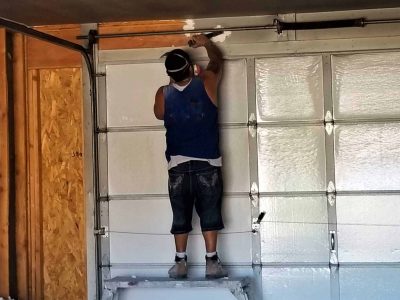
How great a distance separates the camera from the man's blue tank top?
4.92 meters

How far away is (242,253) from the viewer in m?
5.15

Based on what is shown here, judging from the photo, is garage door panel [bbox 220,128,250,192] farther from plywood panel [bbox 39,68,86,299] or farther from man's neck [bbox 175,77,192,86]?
plywood panel [bbox 39,68,86,299]

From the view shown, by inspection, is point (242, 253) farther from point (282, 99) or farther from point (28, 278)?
point (28, 278)

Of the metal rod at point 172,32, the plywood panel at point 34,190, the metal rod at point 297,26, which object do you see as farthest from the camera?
the plywood panel at point 34,190

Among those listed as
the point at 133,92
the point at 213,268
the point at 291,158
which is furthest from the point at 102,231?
the point at 291,158

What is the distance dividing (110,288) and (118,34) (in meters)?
2.15

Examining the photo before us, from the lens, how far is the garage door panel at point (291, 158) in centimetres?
506

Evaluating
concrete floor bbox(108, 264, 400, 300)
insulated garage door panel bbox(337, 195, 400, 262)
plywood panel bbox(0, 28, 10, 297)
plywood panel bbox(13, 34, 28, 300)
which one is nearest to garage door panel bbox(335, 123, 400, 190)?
insulated garage door panel bbox(337, 195, 400, 262)

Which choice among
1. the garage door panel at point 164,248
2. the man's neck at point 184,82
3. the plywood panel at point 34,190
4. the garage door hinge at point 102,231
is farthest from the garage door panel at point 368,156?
the plywood panel at point 34,190

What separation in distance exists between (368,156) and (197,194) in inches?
55.7

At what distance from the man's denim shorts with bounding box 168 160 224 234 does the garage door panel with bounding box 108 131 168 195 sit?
0.32 metres

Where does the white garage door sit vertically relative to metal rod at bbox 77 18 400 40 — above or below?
below

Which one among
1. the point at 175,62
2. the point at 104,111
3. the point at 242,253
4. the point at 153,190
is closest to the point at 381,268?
the point at 242,253

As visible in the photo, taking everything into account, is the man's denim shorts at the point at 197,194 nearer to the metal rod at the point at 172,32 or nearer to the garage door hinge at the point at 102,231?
the garage door hinge at the point at 102,231
